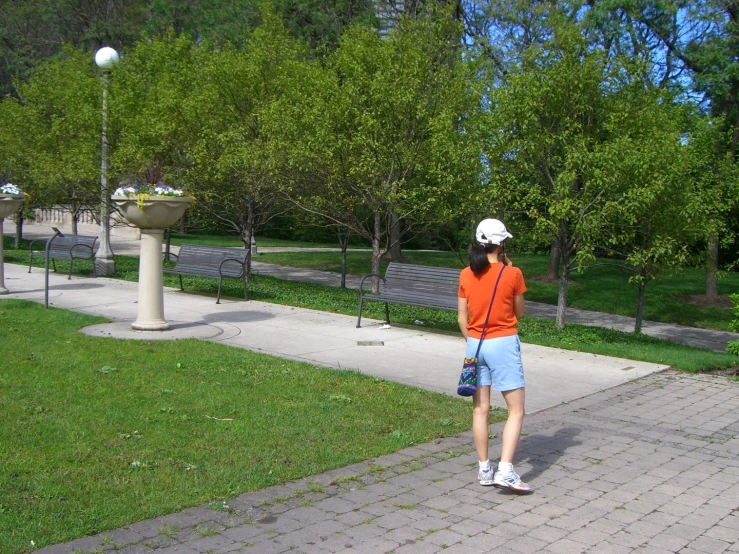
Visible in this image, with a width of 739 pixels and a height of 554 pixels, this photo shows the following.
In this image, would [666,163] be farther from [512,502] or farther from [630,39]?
[630,39]

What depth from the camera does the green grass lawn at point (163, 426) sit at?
185 inches

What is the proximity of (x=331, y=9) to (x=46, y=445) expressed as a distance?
67.7 feet

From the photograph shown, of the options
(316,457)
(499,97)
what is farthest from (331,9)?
(316,457)

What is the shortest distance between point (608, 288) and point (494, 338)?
49.8 feet

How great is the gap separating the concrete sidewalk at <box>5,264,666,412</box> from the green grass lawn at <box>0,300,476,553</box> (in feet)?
2.04

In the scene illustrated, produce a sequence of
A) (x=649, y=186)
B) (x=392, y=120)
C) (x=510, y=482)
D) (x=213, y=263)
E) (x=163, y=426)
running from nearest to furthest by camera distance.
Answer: (x=510, y=482), (x=163, y=426), (x=649, y=186), (x=392, y=120), (x=213, y=263)

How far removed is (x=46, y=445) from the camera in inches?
218

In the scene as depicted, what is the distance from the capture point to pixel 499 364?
5191 millimetres

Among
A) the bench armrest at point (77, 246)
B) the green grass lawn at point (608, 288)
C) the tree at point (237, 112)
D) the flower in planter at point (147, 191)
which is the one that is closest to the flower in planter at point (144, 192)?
the flower in planter at point (147, 191)

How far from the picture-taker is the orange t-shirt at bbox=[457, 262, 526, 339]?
523 cm

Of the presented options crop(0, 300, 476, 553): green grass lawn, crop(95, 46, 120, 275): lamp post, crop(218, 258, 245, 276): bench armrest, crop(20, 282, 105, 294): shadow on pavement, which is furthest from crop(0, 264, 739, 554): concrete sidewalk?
crop(95, 46, 120, 275): lamp post

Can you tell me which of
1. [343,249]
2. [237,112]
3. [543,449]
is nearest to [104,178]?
[237,112]

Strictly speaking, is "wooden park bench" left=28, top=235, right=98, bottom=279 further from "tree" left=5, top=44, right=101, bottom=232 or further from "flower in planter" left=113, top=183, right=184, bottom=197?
"flower in planter" left=113, top=183, right=184, bottom=197

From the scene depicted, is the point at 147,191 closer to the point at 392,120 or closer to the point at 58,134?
the point at 392,120
